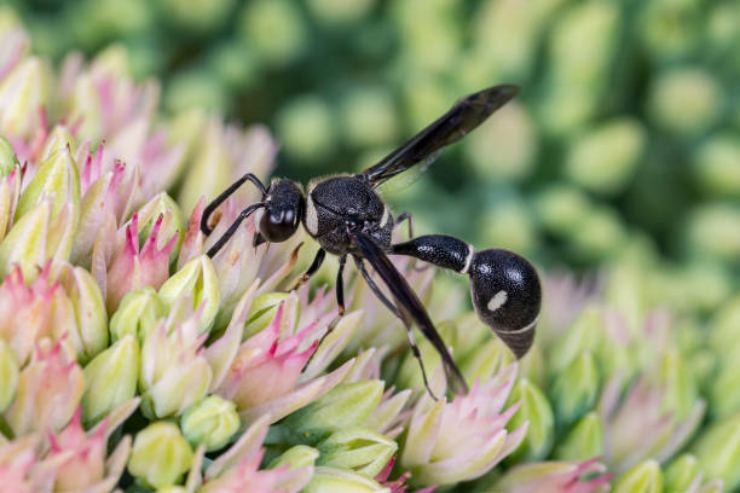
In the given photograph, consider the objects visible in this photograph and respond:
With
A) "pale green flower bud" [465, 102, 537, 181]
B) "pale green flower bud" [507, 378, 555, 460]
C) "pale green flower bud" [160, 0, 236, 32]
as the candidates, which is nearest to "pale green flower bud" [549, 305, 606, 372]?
"pale green flower bud" [507, 378, 555, 460]

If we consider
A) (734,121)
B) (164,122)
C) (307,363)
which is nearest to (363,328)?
(307,363)

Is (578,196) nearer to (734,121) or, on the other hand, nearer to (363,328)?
(734,121)

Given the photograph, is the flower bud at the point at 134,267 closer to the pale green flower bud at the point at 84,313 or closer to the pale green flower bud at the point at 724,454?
the pale green flower bud at the point at 84,313

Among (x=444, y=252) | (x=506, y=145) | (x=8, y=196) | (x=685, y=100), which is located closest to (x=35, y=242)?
(x=8, y=196)

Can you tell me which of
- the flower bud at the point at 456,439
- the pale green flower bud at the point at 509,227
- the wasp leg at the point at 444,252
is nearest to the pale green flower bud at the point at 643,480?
the flower bud at the point at 456,439

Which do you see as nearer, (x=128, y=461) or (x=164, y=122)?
(x=128, y=461)

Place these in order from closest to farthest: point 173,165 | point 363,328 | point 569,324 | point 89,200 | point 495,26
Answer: point 89,200
point 363,328
point 173,165
point 569,324
point 495,26
